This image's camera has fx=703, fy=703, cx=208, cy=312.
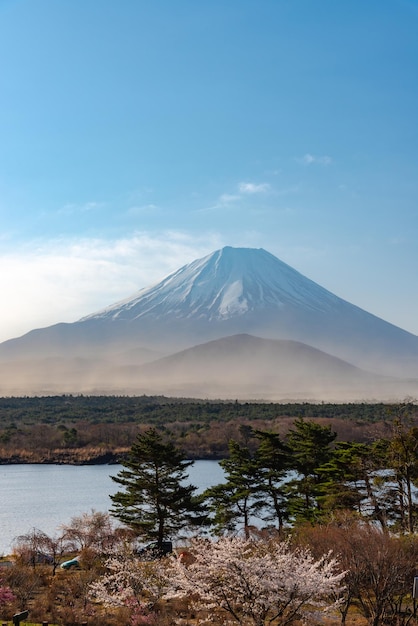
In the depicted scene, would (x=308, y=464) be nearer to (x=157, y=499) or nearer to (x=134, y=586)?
(x=157, y=499)

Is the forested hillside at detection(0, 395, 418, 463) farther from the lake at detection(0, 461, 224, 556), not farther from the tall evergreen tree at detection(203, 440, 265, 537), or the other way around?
the tall evergreen tree at detection(203, 440, 265, 537)

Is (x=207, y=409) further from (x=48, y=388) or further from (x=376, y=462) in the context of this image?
(x=376, y=462)

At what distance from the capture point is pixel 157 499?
2620 centimetres

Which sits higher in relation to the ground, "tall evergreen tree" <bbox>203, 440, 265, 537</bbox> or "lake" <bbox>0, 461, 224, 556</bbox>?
"tall evergreen tree" <bbox>203, 440, 265, 537</bbox>

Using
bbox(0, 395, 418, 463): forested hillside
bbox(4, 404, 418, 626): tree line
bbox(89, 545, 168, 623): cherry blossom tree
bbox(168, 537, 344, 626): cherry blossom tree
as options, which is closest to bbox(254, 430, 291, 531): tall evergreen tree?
bbox(4, 404, 418, 626): tree line

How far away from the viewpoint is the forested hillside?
75312 millimetres

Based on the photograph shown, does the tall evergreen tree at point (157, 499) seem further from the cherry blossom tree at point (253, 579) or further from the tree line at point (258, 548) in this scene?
the cherry blossom tree at point (253, 579)

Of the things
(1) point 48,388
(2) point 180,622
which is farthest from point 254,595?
(1) point 48,388

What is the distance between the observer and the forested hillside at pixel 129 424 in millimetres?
75312

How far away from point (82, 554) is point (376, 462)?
10879mm

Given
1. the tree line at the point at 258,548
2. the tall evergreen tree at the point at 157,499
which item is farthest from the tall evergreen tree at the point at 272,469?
the tall evergreen tree at the point at 157,499

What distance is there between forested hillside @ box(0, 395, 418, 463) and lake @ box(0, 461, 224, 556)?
5.49 m

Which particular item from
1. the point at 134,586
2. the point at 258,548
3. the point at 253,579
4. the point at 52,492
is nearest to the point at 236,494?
the point at 134,586

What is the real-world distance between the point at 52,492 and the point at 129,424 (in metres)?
45.5
